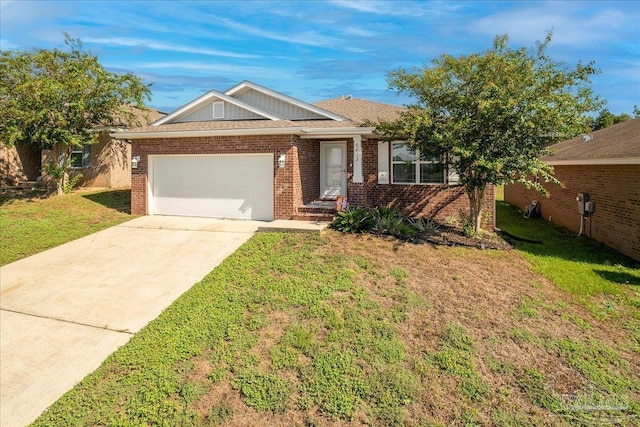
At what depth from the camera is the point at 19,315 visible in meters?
7.37

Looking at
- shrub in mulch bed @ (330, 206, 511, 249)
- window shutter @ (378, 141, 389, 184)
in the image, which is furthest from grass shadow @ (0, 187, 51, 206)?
window shutter @ (378, 141, 389, 184)

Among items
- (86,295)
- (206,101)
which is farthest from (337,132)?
(86,295)

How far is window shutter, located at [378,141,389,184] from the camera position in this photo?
1312cm

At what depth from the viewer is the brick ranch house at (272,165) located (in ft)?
40.7

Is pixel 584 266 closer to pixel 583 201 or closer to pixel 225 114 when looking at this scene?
pixel 583 201

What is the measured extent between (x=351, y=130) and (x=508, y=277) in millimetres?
6374

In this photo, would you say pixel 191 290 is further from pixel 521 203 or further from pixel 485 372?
pixel 521 203

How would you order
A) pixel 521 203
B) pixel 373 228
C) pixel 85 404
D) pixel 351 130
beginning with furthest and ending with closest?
1. pixel 521 203
2. pixel 351 130
3. pixel 373 228
4. pixel 85 404

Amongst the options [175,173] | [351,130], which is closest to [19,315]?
[175,173]

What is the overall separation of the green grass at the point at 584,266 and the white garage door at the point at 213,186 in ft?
25.8

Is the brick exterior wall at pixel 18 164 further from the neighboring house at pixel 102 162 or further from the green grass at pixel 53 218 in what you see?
the green grass at pixel 53 218

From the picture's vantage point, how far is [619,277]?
830 centimetres

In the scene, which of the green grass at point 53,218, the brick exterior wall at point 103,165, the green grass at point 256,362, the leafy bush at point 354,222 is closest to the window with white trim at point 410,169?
the leafy bush at point 354,222

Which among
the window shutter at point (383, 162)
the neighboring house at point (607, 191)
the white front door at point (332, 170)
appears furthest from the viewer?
the white front door at point (332, 170)
